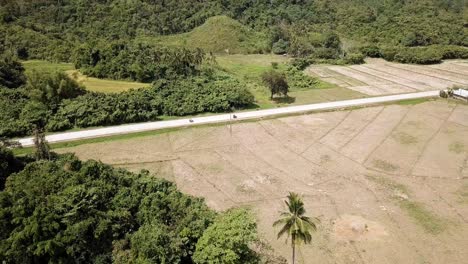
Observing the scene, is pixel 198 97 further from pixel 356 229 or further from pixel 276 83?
pixel 356 229

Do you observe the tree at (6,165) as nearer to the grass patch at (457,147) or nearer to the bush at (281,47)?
the grass patch at (457,147)

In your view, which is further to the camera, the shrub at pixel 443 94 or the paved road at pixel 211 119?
the shrub at pixel 443 94

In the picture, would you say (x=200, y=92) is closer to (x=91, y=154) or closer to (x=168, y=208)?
(x=91, y=154)

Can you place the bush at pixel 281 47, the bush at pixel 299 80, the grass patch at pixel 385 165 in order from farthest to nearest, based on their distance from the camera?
the bush at pixel 281 47 < the bush at pixel 299 80 < the grass patch at pixel 385 165

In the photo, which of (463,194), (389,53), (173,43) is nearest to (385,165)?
(463,194)

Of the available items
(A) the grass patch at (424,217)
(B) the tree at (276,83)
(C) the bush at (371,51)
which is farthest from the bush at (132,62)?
(A) the grass patch at (424,217)

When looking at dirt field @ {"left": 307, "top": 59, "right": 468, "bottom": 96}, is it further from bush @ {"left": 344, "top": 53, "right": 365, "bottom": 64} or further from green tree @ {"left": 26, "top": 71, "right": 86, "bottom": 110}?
green tree @ {"left": 26, "top": 71, "right": 86, "bottom": 110}
